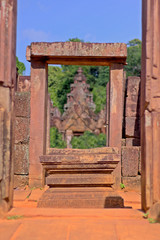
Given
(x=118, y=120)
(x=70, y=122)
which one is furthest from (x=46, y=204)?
(x=70, y=122)

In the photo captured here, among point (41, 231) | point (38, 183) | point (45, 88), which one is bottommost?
point (38, 183)

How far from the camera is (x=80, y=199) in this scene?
3527 millimetres

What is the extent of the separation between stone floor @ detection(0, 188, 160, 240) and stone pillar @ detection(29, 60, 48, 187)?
3429 mm

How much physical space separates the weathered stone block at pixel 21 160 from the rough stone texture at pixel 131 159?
2.24 m

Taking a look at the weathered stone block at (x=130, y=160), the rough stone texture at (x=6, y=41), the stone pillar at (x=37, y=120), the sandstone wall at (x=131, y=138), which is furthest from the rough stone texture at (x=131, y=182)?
the rough stone texture at (x=6, y=41)

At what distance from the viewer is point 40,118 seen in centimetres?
625

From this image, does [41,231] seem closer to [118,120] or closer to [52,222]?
[52,222]

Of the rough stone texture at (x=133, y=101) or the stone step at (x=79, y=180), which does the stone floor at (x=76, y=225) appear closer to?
the stone step at (x=79, y=180)

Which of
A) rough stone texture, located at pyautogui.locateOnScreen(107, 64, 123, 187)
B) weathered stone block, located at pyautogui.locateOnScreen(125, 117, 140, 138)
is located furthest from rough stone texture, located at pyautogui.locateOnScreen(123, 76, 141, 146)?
rough stone texture, located at pyautogui.locateOnScreen(107, 64, 123, 187)

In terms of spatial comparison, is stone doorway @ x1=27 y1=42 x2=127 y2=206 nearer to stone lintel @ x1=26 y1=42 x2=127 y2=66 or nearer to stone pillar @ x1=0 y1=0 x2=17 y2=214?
stone lintel @ x1=26 y1=42 x2=127 y2=66

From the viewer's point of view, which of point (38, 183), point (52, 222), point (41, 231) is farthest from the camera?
point (38, 183)

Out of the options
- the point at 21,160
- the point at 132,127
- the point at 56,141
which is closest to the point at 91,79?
the point at 56,141

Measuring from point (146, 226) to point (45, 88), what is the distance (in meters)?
4.57

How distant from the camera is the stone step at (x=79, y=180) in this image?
3.87 metres
